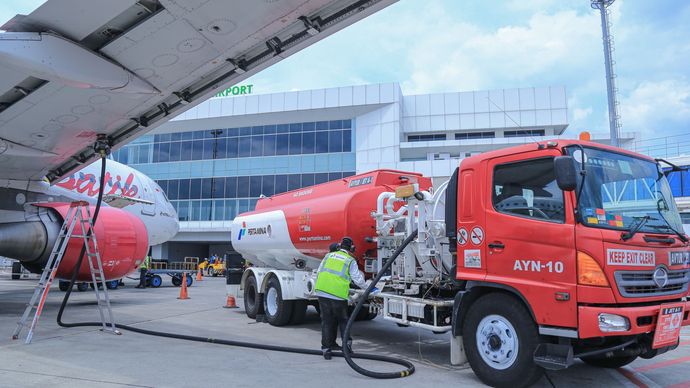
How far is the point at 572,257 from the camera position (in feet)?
17.1

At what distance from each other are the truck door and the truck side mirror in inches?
12.0

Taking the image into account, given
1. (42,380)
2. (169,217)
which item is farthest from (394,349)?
(169,217)

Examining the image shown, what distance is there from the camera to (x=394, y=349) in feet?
27.6

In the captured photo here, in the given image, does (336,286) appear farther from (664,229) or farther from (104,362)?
(664,229)

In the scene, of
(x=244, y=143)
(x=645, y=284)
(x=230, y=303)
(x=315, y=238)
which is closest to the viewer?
(x=645, y=284)

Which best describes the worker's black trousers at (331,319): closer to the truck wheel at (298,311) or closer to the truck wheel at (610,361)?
the truck wheel at (298,311)

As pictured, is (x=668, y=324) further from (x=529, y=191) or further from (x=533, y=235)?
(x=529, y=191)

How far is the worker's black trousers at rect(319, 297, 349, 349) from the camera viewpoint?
25.0ft

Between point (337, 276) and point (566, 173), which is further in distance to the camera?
point (337, 276)

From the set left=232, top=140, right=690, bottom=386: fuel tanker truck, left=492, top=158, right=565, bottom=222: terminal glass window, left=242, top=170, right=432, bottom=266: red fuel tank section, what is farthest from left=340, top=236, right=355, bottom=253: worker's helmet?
left=492, top=158, right=565, bottom=222: terminal glass window

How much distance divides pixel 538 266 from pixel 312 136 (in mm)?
40901

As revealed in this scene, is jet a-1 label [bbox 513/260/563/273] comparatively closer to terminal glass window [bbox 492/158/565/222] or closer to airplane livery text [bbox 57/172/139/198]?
terminal glass window [bbox 492/158/565/222]

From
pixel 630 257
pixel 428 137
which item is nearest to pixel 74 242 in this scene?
pixel 630 257

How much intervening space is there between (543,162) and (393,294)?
3.12m
